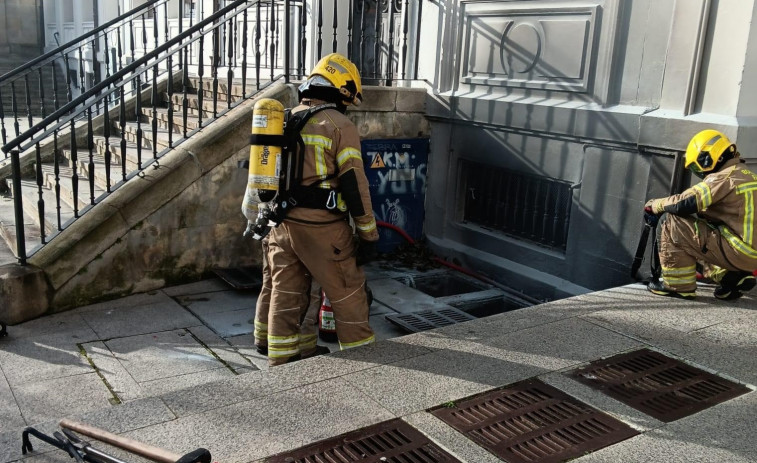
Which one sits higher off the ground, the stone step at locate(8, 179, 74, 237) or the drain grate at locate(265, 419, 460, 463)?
the stone step at locate(8, 179, 74, 237)

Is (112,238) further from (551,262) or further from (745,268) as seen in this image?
(745,268)

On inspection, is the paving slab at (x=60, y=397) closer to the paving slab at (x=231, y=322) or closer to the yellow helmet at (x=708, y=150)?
the paving slab at (x=231, y=322)

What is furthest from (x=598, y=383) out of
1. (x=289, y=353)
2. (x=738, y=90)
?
(x=738, y=90)

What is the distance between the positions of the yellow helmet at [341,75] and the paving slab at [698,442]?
262 centimetres

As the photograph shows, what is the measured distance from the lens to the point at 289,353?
4.43 m

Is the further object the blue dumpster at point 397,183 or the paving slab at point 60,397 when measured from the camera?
the blue dumpster at point 397,183

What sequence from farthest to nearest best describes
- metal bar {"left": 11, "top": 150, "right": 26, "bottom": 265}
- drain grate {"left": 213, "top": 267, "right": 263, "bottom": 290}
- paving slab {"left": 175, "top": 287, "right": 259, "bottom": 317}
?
drain grate {"left": 213, "top": 267, "right": 263, "bottom": 290} < paving slab {"left": 175, "top": 287, "right": 259, "bottom": 317} < metal bar {"left": 11, "top": 150, "right": 26, "bottom": 265}

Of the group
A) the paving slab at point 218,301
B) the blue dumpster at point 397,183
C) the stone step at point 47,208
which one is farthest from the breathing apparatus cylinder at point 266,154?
the blue dumpster at point 397,183

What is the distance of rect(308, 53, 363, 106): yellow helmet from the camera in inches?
172

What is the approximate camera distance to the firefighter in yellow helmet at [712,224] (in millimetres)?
4824

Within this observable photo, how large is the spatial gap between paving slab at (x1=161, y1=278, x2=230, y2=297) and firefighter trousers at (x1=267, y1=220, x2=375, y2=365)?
2.20 m

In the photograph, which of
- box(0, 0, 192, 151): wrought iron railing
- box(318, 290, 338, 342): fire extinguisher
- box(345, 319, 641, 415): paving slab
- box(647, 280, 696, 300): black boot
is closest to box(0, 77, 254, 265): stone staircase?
box(0, 0, 192, 151): wrought iron railing

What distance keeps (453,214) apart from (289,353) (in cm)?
386

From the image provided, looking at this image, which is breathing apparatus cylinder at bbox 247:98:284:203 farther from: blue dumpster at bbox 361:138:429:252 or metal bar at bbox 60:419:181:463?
blue dumpster at bbox 361:138:429:252
